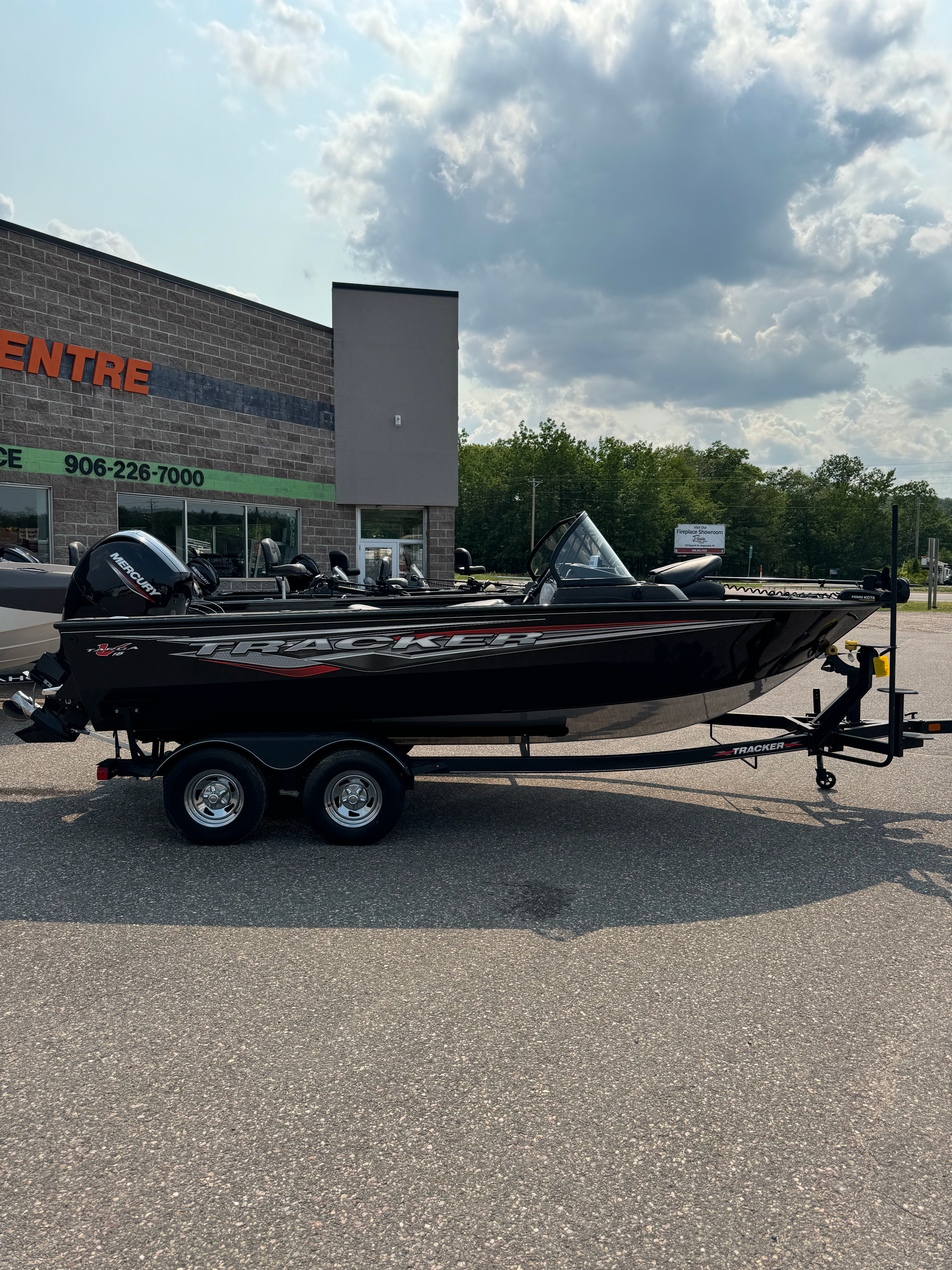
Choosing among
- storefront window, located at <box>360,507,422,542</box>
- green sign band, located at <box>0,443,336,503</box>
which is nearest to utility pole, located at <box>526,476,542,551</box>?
storefront window, located at <box>360,507,422,542</box>

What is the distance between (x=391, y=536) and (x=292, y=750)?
15876mm

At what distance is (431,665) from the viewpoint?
494 cm

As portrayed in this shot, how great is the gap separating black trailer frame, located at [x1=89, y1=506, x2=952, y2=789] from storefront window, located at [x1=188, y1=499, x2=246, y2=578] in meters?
12.0

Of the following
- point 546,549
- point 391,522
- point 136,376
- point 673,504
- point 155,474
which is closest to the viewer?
point 546,549

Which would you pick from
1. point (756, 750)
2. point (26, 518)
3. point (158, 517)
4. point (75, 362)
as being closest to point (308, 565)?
point (756, 750)

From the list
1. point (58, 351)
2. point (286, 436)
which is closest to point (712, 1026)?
point (58, 351)

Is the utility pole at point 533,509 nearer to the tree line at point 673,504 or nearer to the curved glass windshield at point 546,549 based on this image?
the tree line at point 673,504

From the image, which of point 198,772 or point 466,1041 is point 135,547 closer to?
point 198,772

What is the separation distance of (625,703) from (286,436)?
14.9 meters

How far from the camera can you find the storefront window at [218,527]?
15.8 m

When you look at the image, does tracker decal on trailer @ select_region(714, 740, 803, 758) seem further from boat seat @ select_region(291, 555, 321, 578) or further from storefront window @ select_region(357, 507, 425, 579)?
storefront window @ select_region(357, 507, 425, 579)

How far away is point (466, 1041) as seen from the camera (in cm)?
288

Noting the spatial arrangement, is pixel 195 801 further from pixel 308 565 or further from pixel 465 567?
pixel 308 565

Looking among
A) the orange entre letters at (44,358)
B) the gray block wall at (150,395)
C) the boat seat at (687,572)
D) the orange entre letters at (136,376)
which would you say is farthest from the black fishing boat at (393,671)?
the orange entre letters at (136,376)
